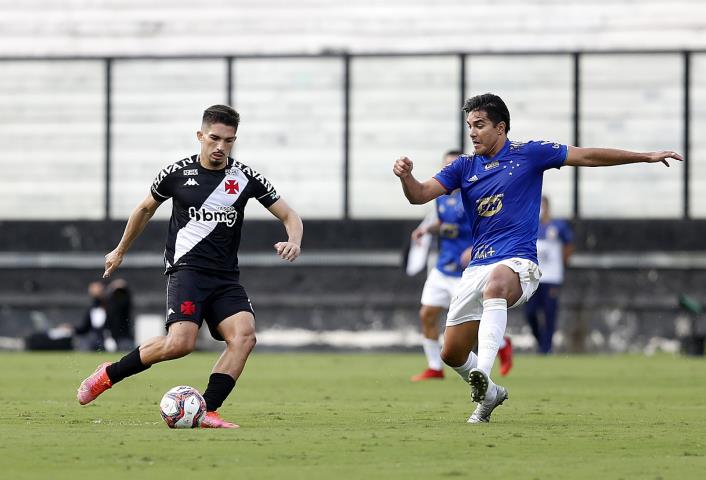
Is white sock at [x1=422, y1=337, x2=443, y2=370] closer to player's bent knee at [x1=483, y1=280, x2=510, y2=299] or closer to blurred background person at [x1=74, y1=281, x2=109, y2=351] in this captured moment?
→ player's bent knee at [x1=483, y1=280, x2=510, y2=299]

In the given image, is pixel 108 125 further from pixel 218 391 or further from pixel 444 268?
pixel 218 391

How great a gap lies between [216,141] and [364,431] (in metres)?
2.17

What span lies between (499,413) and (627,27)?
15302 mm

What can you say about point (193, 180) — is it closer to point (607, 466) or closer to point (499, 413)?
point (499, 413)

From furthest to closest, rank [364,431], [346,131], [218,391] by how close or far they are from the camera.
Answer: [346,131]
[218,391]
[364,431]

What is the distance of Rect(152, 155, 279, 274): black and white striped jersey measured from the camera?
10484mm

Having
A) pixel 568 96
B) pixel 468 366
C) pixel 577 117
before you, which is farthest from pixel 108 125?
pixel 468 366

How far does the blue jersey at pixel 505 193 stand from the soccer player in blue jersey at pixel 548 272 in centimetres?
1171

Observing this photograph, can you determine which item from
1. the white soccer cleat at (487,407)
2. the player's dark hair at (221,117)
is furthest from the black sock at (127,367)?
the white soccer cleat at (487,407)

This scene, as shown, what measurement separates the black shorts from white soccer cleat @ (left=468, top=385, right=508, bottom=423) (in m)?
1.62

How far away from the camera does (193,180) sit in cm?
1053

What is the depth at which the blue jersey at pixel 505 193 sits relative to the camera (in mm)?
10711

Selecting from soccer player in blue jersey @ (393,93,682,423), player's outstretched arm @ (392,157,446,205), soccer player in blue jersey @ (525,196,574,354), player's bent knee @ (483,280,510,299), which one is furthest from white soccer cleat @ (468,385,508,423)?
soccer player in blue jersey @ (525,196,574,354)

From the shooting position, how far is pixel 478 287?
10.7 m
